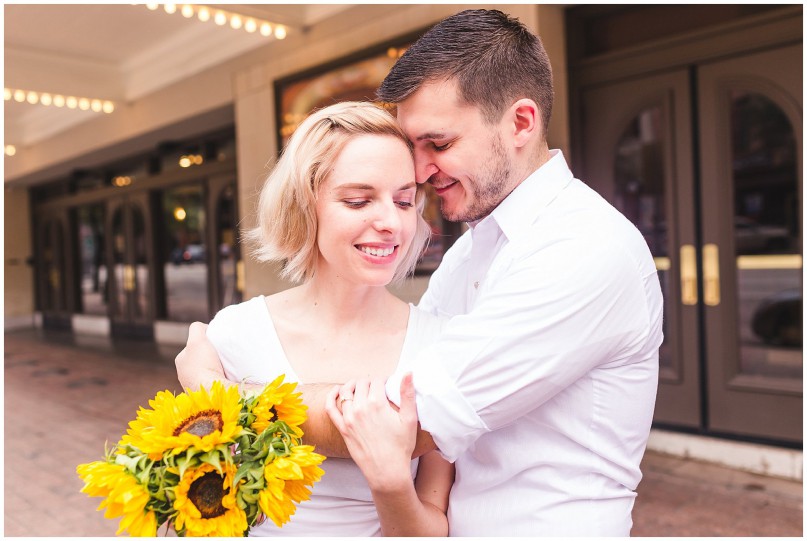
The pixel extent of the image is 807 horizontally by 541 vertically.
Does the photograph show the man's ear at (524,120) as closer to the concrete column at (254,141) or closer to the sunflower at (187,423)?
the sunflower at (187,423)


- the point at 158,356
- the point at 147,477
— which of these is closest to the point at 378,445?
the point at 147,477

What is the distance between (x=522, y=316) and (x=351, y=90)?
483 cm

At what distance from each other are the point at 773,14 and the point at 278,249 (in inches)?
142

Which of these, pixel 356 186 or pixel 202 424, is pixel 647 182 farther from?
pixel 202 424

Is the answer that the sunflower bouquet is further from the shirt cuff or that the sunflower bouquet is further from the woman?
the woman

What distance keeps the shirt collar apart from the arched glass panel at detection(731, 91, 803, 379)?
3.18 m

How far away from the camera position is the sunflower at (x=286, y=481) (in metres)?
1.05

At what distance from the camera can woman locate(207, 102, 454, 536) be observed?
5.08 ft

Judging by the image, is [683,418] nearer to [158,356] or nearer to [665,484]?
[665,484]

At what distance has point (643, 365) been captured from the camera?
1.43m

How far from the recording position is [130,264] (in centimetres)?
1198

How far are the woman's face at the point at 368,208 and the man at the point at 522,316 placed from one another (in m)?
0.10

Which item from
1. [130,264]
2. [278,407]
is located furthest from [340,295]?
[130,264]

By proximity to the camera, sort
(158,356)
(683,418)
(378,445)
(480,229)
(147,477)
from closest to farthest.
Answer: (147,477) → (378,445) → (480,229) → (683,418) → (158,356)
